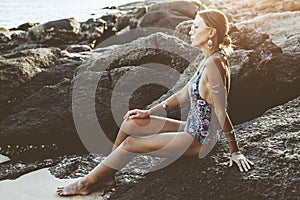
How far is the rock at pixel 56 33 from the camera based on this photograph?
18516mm

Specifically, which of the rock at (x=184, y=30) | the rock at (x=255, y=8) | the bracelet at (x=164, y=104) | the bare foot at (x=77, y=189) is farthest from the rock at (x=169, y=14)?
the bare foot at (x=77, y=189)

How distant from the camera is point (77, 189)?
3.98m

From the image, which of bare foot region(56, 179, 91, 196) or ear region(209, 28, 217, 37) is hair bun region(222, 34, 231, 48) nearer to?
ear region(209, 28, 217, 37)

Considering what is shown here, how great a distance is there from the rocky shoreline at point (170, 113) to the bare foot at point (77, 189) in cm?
22

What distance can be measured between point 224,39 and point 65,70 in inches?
156

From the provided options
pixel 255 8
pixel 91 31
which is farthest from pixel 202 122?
pixel 255 8

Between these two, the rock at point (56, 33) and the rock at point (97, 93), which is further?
the rock at point (56, 33)

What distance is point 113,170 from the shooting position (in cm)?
397

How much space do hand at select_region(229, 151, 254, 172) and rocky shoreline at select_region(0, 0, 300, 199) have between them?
2.5 inches

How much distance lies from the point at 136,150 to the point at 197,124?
56cm

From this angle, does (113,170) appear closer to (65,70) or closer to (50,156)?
(50,156)

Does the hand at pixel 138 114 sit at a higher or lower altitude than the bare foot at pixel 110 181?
higher

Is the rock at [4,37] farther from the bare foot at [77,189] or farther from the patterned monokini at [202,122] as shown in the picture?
the patterned monokini at [202,122]

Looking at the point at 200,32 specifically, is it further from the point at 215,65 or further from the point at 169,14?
the point at 169,14
